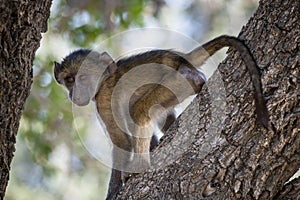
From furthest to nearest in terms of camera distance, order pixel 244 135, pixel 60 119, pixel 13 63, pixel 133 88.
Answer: pixel 60 119
pixel 133 88
pixel 244 135
pixel 13 63

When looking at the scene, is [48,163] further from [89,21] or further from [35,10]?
[35,10]

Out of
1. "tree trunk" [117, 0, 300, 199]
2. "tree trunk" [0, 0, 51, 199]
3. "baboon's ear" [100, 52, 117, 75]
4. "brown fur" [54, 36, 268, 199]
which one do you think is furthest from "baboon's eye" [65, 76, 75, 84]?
"tree trunk" [0, 0, 51, 199]

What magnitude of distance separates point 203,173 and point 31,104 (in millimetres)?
3333

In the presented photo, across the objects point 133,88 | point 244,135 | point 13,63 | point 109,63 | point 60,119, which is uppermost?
point 60,119

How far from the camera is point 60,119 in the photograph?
5.67 metres

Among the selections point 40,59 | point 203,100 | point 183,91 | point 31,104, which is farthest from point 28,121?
point 203,100

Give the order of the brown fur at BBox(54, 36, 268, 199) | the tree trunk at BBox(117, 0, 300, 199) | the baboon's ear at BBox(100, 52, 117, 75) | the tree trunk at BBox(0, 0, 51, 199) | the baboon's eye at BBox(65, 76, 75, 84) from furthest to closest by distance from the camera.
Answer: the baboon's eye at BBox(65, 76, 75, 84) < the baboon's ear at BBox(100, 52, 117, 75) < the brown fur at BBox(54, 36, 268, 199) < the tree trunk at BBox(117, 0, 300, 199) < the tree trunk at BBox(0, 0, 51, 199)

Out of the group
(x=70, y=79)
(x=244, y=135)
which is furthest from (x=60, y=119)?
(x=244, y=135)

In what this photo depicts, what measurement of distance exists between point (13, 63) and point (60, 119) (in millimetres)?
3427

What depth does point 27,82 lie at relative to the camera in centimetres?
233

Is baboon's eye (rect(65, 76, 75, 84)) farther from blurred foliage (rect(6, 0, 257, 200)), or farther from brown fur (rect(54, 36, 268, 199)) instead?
blurred foliage (rect(6, 0, 257, 200))

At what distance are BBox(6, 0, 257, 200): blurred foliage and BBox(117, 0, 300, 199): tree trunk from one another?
2812mm

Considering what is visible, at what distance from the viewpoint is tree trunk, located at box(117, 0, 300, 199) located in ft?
7.83

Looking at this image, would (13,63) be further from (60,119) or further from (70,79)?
(60,119)
